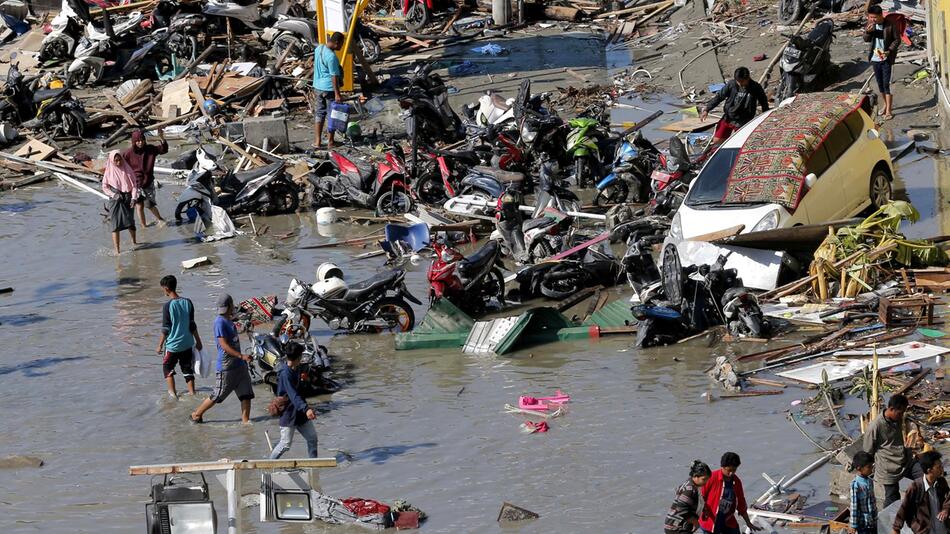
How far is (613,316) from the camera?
579 inches

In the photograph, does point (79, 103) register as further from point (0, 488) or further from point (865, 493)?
point (865, 493)

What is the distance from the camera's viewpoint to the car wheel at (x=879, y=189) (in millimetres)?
16812

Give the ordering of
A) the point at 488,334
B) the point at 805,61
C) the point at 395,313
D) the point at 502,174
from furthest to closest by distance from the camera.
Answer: the point at 805,61
the point at 502,174
the point at 395,313
the point at 488,334

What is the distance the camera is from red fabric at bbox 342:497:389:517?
10266 millimetres

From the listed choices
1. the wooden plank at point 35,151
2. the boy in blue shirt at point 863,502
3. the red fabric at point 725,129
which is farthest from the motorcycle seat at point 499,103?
the boy in blue shirt at point 863,502

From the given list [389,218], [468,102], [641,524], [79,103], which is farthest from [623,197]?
[79,103]

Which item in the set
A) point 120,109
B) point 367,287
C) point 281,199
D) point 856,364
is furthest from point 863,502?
point 120,109

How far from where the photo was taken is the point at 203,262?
18.4 metres

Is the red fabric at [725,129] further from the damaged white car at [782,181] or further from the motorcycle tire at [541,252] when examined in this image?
the motorcycle tire at [541,252]

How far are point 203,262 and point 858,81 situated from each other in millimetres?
11273

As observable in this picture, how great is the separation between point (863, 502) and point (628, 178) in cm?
1076

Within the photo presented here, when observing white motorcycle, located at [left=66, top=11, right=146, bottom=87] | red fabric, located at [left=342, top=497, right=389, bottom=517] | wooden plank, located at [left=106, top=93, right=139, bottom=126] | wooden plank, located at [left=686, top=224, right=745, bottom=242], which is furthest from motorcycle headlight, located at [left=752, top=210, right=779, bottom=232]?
white motorcycle, located at [left=66, top=11, right=146, bottom=87]

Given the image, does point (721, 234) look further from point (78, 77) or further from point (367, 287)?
point (78, 77)

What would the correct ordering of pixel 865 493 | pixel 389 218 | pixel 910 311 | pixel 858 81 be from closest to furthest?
1. pixel 865 493
2. pixel 910 311
3. pixel 389 218
4. pixel 858 81
